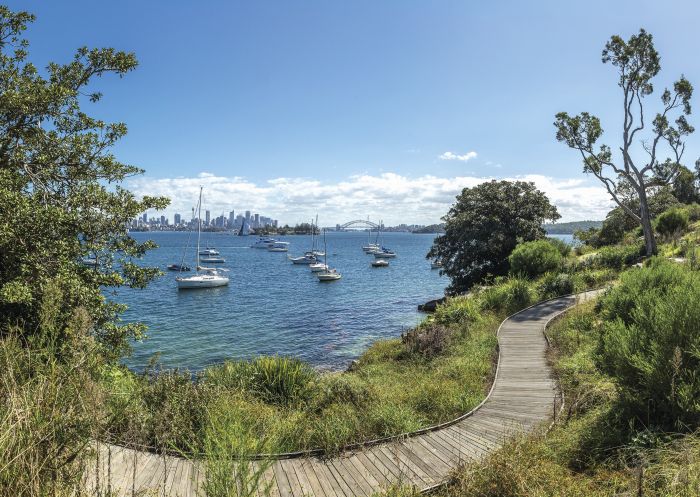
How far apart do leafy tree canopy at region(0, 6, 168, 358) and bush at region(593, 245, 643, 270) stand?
25.0 m

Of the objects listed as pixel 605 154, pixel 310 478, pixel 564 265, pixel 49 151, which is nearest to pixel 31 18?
pixel 49 151

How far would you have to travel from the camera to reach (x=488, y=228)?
29.2 m

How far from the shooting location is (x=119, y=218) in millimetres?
9594

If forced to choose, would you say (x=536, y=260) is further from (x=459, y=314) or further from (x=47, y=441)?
(x=47, y=441)

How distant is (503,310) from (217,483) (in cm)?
1617

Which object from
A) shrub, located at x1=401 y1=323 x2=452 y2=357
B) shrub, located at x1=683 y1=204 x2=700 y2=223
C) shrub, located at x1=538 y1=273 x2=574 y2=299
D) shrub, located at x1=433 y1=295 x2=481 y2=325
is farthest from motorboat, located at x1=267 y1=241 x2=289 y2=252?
shrub, located at x1=401 y1=323 x2=452 y2=357

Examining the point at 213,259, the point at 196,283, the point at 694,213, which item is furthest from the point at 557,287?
the point at 213,259

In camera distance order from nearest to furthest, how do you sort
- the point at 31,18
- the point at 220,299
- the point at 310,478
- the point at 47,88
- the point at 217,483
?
1. the point at 217,483
2. the point at 310,478
3. the point at 47,88
4. the point at 31,18
5. the point at 220,299

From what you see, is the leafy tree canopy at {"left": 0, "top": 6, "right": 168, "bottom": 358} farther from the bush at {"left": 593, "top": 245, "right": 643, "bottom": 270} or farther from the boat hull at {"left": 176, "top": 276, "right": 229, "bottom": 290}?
the boat hull at {"left": 176, "top": 276, "right": 229, "bottom": 290}

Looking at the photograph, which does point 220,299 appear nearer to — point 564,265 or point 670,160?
point 564,265

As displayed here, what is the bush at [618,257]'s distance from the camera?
2426cm

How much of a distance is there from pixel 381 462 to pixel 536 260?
67.9 feet

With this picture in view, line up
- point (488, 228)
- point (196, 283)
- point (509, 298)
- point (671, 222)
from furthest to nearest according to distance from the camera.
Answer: point (196, 283)
point (671, 222)
point (488, 228)
point (509, 298)

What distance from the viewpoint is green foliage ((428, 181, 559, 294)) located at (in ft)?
95.2
